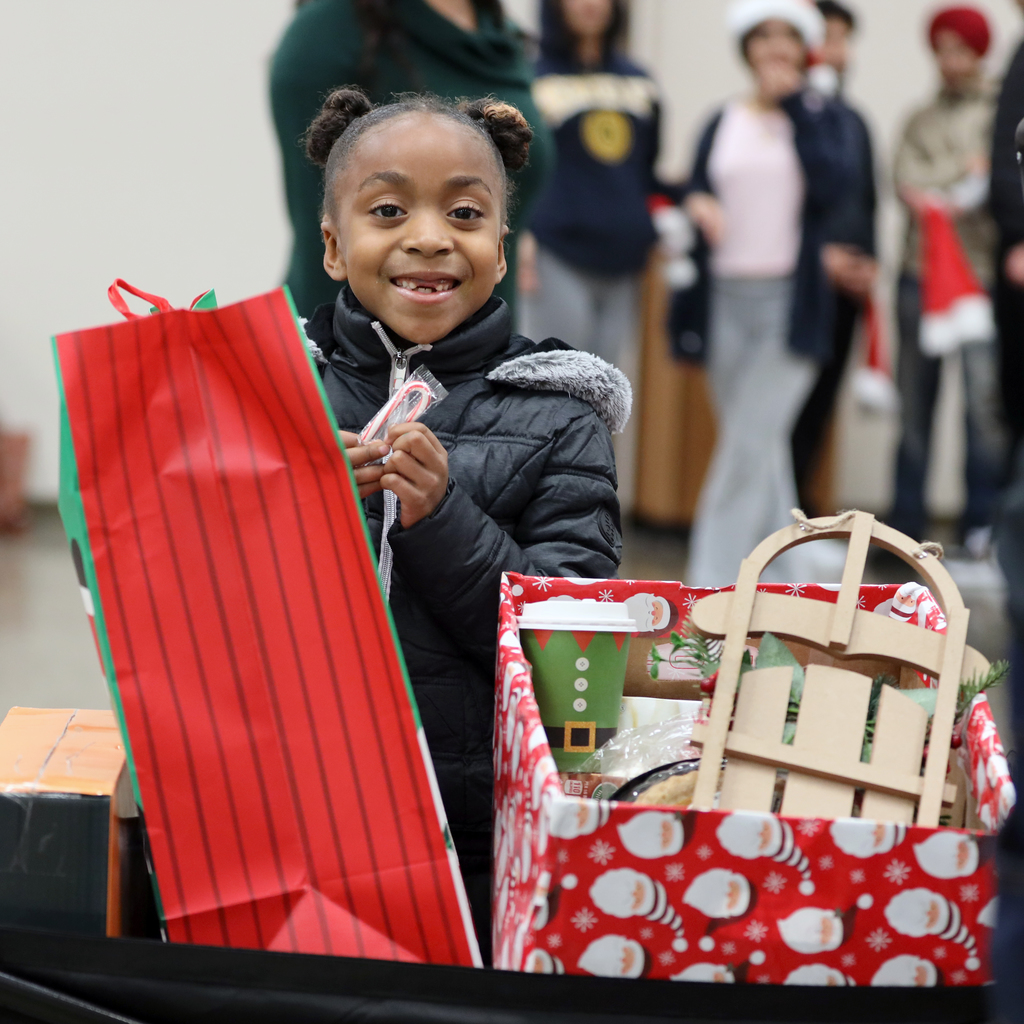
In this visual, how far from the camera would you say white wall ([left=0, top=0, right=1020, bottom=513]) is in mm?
4676

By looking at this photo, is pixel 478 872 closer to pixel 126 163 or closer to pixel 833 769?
pixel 833 769

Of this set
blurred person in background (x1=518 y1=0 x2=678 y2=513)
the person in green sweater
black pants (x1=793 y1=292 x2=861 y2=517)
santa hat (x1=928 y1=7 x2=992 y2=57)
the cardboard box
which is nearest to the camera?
the cardboard box

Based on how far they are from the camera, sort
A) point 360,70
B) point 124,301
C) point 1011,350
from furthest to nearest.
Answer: point 1011,350 → point 360,70 → point 124,301

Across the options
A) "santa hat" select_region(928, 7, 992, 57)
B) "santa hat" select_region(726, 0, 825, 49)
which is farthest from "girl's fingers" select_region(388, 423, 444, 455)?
"santa hat" select_region(928, 7, 992, 57)

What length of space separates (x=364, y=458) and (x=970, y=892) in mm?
528

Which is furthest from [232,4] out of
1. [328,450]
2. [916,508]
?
[328,450]

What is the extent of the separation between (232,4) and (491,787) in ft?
13.4

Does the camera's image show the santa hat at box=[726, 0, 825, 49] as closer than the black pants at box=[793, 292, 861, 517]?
Yes

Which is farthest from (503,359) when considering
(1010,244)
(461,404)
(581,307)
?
(1010,244)

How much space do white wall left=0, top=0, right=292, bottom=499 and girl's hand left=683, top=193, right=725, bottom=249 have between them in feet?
5.44

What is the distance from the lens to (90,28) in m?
4.66

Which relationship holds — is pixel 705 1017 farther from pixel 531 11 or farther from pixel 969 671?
pixel 531 11

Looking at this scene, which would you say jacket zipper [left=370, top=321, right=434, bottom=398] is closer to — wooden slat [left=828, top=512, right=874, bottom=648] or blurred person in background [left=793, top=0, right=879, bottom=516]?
wooden slat [left=828, top=512, right=874, bottom=648]

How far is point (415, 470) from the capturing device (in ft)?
3.65
